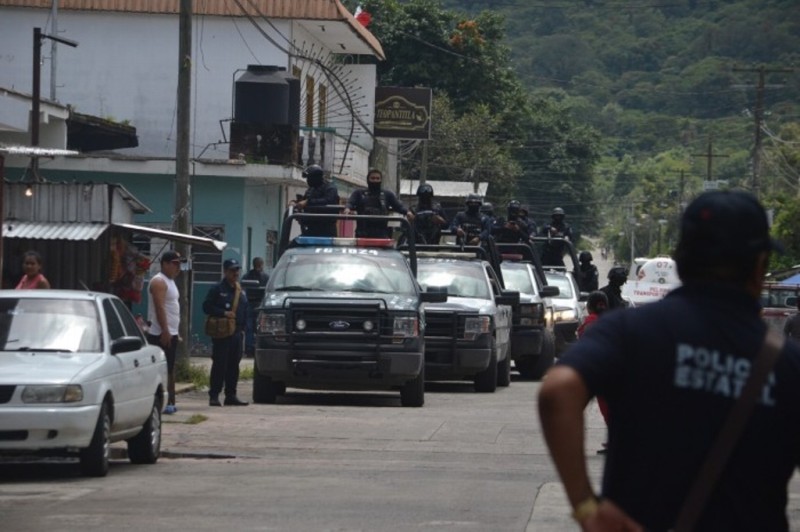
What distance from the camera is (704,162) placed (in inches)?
5709

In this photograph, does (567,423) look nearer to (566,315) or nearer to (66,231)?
(66,231)

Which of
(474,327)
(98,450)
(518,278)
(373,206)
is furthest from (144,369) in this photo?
(518,278)

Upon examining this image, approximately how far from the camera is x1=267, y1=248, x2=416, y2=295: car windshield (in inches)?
790

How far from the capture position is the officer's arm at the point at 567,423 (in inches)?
171

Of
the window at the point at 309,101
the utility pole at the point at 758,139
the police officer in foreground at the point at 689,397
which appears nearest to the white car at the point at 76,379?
the police officer in foreground at the point at 689,397

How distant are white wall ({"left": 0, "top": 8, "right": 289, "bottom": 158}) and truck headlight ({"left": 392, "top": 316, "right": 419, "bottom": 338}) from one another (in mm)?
17169

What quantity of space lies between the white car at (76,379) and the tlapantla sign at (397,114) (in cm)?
3058

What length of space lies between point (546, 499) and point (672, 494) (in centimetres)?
741

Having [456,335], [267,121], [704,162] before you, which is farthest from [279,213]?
[704,162]

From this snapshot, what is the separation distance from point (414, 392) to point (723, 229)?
15.5 meters

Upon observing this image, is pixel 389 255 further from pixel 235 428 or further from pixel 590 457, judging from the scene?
pixel 590 457

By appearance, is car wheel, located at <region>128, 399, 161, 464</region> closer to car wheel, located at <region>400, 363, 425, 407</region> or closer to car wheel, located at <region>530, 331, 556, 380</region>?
car wheel, located at <region>400, 363, 425, 407</region>

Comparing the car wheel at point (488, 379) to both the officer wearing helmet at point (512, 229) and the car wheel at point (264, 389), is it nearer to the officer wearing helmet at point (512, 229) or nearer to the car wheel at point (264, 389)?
the car wheel at point (264, 389)

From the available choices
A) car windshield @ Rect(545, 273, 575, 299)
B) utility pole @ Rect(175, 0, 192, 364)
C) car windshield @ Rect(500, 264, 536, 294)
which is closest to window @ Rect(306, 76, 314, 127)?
car windshield @ Rect(545, 273, 575, 299)
